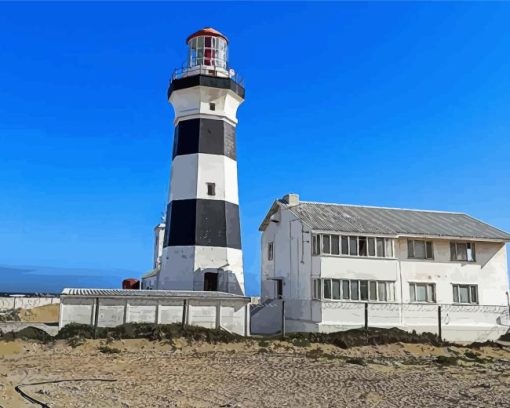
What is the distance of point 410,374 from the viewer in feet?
53.1

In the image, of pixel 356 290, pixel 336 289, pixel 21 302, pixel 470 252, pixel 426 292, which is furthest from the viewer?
pixel 21 302

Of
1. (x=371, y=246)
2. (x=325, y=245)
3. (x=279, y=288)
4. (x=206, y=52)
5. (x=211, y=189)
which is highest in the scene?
(x=206, y=52)

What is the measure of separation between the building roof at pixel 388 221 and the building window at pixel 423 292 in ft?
8.80

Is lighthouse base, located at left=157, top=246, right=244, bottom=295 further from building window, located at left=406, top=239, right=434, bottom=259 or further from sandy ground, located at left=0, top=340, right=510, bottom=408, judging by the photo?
building window, located at left=406, top=239, right=434, bottom=259

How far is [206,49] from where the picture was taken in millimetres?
30312

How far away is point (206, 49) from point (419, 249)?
55.0 ft

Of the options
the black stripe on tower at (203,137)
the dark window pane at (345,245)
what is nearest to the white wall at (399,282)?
the dark window pane at (345,245)

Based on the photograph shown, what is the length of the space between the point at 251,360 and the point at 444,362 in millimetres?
7138

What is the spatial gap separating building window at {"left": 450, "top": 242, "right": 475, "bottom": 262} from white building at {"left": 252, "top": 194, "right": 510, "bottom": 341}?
56 mm

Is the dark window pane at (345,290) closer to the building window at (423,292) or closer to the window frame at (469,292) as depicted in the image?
the building window at (423,292)

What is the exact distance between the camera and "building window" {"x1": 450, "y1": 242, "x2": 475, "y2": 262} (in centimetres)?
2808

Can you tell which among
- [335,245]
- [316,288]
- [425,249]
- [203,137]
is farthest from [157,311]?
[425,249]

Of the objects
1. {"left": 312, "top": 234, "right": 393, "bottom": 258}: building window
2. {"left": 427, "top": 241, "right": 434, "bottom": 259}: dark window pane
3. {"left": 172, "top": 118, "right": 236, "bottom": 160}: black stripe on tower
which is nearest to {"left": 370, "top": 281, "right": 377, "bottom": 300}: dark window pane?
{"left": 312, "top": 234, "right": 393, "bottom": 258}: building window

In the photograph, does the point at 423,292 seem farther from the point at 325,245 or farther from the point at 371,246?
the point at 325,245
